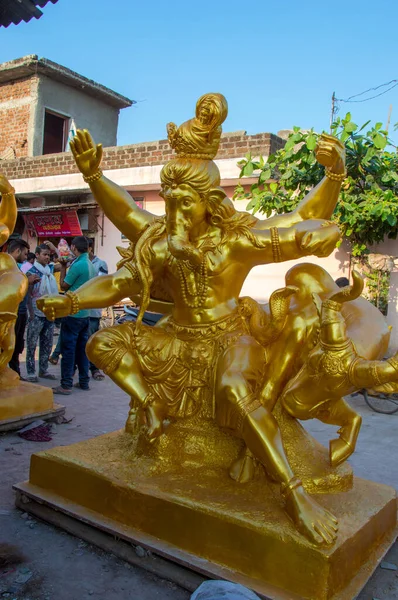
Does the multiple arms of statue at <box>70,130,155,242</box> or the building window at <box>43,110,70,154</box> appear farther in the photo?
the building window at <box>43,110,70,154</box>

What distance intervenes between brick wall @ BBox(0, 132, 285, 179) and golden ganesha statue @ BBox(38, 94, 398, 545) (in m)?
5.66

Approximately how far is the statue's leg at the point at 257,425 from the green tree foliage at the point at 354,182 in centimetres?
398

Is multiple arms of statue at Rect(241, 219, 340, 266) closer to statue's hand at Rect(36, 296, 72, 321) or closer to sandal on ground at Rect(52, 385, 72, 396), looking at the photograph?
statue's hand at Rect(36, 296, 72, 321)

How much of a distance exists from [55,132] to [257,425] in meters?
14.5

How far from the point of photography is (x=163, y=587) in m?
2.05

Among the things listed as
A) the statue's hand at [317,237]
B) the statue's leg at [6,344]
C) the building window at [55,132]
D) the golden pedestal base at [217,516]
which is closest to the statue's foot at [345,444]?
the golden pedestal base at [217,516]

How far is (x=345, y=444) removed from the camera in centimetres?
226

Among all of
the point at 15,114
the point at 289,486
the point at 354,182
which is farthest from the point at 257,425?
the point at 15,114

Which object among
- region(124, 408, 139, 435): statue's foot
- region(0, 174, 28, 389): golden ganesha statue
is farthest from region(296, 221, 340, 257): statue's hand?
region(0, 174, 28, 389): golden ganesha statue

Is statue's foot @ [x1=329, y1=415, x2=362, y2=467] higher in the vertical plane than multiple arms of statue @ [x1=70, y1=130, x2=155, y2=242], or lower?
lower

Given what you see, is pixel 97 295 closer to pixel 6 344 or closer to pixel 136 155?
pixel 6 344

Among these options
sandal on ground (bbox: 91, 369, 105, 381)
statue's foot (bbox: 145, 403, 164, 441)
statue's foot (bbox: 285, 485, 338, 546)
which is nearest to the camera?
statue's foot (bbox: 285, 485, 338, 546)

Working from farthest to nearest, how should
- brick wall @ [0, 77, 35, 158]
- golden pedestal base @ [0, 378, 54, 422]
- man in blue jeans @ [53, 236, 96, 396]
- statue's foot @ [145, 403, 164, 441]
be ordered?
brick wall @ [0, 77, 35, 158], man in blue jeans @ [53, 236, 96, 396], golden pedestal base @ [0, 378, 54, 422], statue's foot @ [145, 403, 164, 441]

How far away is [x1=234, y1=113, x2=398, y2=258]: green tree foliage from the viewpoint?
600 centimetres
